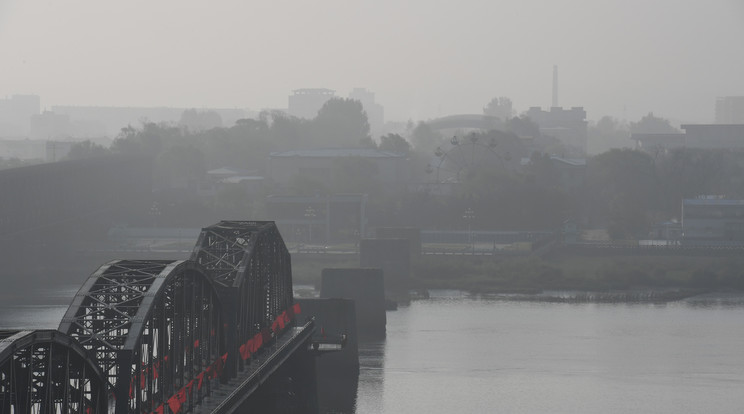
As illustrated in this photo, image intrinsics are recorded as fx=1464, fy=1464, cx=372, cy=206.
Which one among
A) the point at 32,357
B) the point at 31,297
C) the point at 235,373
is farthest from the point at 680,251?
the point at 32,357

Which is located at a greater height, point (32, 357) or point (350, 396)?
point (32, 357)

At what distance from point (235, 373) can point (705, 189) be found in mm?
64408

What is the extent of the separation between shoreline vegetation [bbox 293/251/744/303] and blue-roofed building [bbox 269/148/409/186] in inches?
964

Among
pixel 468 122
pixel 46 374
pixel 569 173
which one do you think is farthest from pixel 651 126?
pixel 46 374

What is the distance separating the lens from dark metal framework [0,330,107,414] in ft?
40.3

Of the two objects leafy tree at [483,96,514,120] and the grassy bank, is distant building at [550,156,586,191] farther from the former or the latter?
leafy tree at [483,96,514,120]

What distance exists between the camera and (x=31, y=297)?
46.3 meters

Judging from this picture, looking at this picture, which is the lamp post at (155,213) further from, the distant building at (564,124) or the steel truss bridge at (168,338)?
the distant building at (564,124)

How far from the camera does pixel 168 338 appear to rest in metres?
18.9

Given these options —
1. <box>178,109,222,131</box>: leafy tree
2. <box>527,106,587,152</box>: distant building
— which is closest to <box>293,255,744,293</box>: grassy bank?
<box>527,106,587,152</box>: distant building

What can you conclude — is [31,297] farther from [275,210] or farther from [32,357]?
[32,357]

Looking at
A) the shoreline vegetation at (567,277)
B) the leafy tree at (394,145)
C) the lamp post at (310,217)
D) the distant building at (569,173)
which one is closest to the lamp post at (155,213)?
the lamp post at (310,217)

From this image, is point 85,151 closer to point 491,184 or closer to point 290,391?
point 491,184

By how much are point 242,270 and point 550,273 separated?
31.3m
